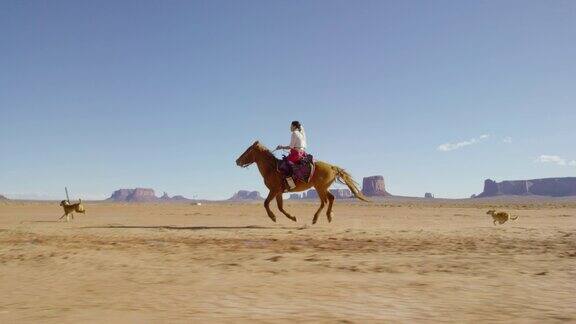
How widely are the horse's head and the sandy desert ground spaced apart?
5.30 meters

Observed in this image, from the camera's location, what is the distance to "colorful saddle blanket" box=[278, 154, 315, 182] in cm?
1475

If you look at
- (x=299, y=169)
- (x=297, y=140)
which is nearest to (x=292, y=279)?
(x=299, y=169)

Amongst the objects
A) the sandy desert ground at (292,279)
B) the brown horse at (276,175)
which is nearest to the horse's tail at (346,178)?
the brown horse at (276,175)

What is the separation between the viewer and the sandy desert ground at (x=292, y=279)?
4.23 metres

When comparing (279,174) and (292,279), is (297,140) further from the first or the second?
(292,279)

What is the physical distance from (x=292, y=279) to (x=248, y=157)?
10016 millimetres

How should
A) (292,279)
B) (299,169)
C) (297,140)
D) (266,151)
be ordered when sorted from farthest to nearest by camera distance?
(266,151)
(297,140)
(299,169)
(292,279)

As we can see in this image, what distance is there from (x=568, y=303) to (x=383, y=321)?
2003mm

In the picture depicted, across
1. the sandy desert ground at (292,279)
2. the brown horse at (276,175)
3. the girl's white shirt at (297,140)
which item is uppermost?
the girl's white shirt at (297,140)

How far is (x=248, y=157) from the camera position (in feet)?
51.6

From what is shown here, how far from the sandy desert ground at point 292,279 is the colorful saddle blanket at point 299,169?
13.5 feet

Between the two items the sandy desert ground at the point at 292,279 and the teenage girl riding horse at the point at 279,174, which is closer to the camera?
the sandy desert ground at the point at 292,279

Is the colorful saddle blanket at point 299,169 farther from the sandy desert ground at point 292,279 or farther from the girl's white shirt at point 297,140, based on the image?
the sandy desert ground at point 292,279

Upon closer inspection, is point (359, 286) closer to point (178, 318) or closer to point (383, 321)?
point (383, 321)
